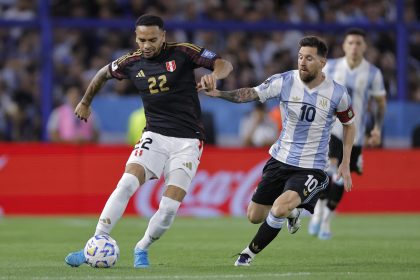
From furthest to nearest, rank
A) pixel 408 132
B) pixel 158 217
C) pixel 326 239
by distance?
pixel 408 132 < pixel 326 239 < pixel 158 217

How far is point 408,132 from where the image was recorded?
19.2 m

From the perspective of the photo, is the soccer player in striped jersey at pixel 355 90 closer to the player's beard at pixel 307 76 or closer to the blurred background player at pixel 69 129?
the player's beard at pixel 307 76

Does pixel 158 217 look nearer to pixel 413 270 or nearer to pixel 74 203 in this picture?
pixel 413 270

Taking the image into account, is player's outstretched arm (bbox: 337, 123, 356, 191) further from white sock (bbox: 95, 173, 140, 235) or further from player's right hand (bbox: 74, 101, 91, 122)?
player's right hand (bbox: 74, 101, 91, 122)

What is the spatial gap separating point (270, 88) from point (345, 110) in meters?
0.74

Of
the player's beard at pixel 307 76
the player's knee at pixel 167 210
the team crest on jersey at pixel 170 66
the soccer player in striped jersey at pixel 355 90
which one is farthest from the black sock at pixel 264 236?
the soccer player in striped jersey at pixel 355 90

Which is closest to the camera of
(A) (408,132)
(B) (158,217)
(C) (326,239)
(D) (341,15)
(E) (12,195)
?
(B) (158,217)

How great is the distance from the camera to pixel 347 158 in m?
9.88

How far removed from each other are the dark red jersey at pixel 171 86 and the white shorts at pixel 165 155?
0.25 ft

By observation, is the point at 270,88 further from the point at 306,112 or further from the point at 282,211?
the point at 282,211

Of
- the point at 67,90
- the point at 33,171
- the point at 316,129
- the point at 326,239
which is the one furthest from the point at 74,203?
the point at 316,129

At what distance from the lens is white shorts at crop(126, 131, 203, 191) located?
9.62 meters

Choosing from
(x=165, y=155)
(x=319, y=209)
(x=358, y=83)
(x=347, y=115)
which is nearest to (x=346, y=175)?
(x=347, y=115)

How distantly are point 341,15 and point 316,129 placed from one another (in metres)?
12.0
